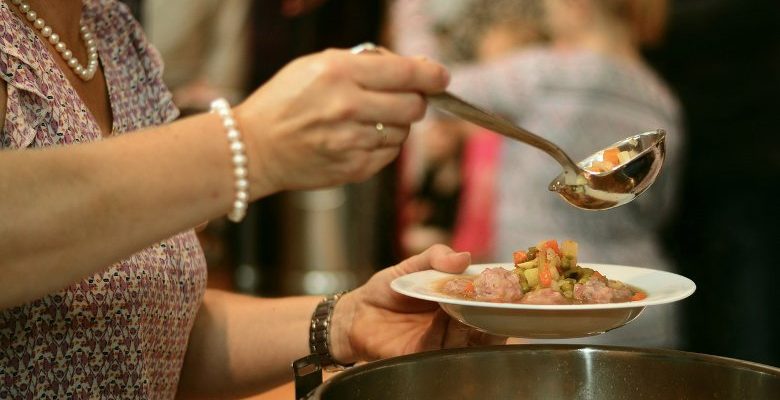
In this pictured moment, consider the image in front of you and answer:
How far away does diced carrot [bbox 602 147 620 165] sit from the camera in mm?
1253

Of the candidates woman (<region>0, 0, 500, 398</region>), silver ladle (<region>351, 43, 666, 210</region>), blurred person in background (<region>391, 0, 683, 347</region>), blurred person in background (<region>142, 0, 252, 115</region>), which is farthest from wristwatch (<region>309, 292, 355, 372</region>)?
blurred person in background (<region>142, 0, 252, 115</region>)

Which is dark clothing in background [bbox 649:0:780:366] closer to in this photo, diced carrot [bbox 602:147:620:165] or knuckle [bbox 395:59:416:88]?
diced carrot [bbox 602:147:620:165]

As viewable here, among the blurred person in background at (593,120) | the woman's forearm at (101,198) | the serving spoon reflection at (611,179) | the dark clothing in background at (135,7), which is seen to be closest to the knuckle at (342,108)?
the woman's forearm at (101,198)

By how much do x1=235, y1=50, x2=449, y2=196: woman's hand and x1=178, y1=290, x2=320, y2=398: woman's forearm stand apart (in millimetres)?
599

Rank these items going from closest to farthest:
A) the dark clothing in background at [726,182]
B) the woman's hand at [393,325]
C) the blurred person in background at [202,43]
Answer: the woman's hand at [393,325]
the dark clothing in background at [726,182]
the blurred person in background at [202,43]

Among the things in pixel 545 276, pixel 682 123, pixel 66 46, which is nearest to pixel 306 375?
pixel 545 276

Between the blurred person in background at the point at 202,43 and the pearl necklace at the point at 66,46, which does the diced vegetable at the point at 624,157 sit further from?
the blurred person in background at the point at 202,43

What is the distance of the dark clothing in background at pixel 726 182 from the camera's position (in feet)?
9.19

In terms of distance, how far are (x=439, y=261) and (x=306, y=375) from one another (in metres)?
0.27

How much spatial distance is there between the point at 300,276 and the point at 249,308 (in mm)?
2956

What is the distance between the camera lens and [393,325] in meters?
1.38

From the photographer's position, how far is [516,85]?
2.97 m

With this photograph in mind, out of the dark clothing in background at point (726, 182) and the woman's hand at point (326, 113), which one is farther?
the dark clothing in background at point (726, 182)

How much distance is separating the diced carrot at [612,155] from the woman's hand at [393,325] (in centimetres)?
24
